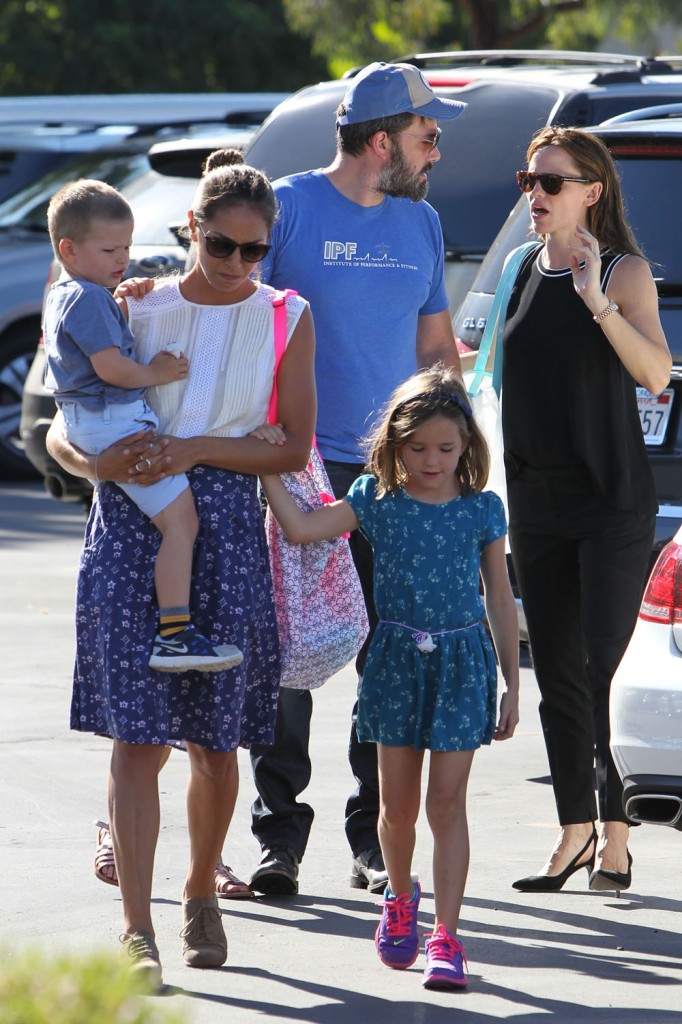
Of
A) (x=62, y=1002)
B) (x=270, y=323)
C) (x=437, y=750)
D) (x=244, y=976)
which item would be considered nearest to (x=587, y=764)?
(x=437, y=750)

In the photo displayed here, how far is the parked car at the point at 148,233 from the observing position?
380 inches

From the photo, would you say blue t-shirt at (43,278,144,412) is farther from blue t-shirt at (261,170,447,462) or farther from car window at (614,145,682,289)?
car window at (614,145,682,289)

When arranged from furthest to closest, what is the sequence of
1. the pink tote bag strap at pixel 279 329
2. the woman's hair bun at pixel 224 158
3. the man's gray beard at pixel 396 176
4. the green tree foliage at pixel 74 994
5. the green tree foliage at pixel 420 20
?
the green tree foliage at pixel 420 20, the man's gray beard at pixel 396 176, the woman's hair bun at pixel 224 158, the pink tote bag strap at pixel 279 329, the green tree foliage at pixel 74 994

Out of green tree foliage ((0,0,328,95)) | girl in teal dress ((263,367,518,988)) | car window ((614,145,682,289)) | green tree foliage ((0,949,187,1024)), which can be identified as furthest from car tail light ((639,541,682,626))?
green tree foliage ((0,0,328,95))

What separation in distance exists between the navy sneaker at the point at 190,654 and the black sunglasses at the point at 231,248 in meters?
0.84

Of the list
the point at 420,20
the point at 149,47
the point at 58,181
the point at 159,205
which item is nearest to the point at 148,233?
the point at 159,205

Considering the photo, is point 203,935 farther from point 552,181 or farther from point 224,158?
point 552,181

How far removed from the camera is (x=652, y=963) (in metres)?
4.39

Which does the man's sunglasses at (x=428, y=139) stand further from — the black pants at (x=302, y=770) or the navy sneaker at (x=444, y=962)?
the navy sneaker at (x=444, y=962)

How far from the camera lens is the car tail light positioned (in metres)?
4.43

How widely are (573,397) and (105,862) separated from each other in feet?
5.75

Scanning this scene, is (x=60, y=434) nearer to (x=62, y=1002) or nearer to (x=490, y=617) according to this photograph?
(x=490, y=617)

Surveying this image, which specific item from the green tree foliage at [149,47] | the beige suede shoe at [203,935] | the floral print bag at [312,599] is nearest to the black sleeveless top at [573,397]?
the floral print bag at [312,599]

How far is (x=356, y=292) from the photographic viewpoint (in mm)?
5023
